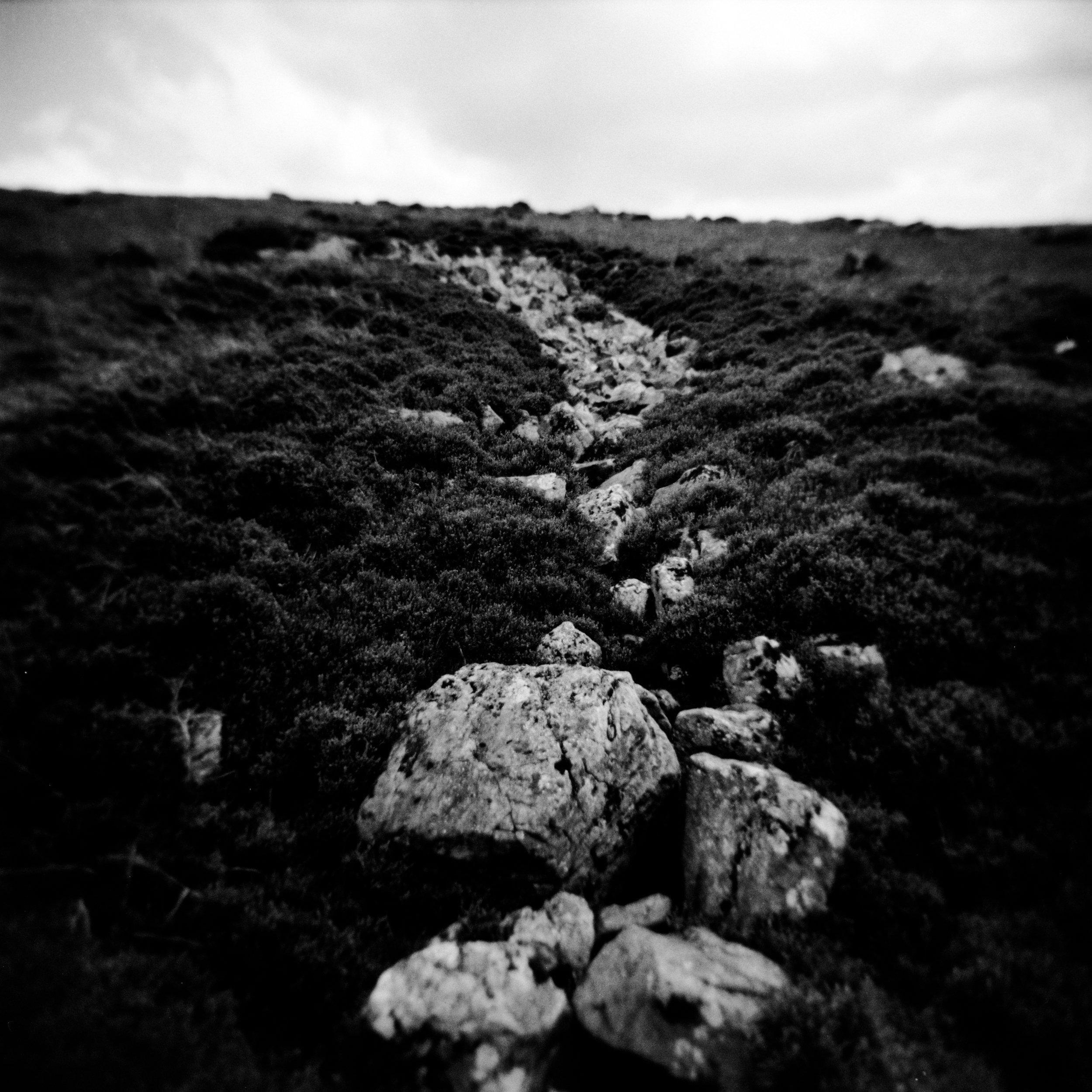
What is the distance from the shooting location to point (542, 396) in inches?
693

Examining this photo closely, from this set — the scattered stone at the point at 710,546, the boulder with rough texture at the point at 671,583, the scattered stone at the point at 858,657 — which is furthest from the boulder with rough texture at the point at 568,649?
the scattered stone at the point at 858,657

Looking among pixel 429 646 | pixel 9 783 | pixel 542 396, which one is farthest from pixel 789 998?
pixel 542 396

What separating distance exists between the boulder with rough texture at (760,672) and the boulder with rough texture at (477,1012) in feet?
14.3

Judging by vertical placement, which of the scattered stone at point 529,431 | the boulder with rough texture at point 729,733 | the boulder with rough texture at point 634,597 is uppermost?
the scattered stone at point 529,431

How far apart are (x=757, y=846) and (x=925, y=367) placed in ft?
48.2

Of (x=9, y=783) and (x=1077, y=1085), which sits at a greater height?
(x=9, y=783)

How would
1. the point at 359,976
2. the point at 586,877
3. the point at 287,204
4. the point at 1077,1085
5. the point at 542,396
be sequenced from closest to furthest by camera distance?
the point at 1077,1085, the point at 359,976, the point at 586,877, the point at 542,396, the point at 287,204

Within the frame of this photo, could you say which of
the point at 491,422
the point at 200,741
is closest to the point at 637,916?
the point at 200,741

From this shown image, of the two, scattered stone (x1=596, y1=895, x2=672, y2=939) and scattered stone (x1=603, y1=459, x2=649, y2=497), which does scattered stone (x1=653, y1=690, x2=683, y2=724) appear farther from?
scattered stone (x1=603, y1=459, x2=649, y2=497)

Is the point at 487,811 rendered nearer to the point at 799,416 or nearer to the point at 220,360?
the point at 799,416

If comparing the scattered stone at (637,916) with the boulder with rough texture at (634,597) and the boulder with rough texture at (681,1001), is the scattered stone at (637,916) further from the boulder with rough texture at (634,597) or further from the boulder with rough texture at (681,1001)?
the boulder with rough texture at (634,597)

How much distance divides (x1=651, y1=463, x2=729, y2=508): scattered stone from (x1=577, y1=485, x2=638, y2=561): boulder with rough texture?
2.15 ft

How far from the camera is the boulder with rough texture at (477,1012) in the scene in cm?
410

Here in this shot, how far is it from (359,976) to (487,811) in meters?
1.79
